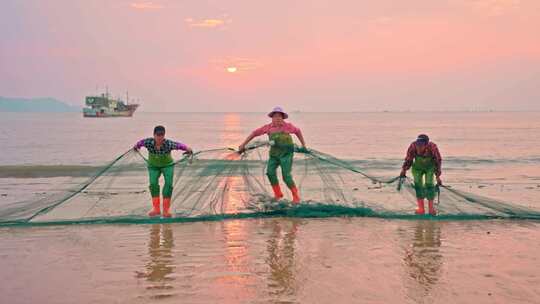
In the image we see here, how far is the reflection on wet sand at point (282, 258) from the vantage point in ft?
16.1

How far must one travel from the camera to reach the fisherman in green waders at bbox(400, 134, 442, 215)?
8.68 m

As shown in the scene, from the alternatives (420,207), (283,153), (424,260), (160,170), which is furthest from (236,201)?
(424,260)

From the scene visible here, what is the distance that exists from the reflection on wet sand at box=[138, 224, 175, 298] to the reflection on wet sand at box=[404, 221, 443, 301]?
2210 millimetres

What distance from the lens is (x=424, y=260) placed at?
5.91 m

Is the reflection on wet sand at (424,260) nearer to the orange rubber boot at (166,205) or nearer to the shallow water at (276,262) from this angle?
the shallow water at (276,262)

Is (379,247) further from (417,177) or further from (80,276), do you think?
(80,276)

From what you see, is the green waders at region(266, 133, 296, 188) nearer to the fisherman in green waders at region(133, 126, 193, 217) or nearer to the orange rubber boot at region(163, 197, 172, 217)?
the fisherman in green waders at region(133, 126, 193, 217)

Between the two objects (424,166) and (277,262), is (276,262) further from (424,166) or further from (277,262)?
(424,166)

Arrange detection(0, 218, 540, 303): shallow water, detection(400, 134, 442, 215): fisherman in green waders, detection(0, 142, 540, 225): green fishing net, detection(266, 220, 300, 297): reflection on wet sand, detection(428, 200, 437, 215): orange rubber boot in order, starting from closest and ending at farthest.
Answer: detection(0, 218, 540, 303): shallow water → detection(266, 220, 300, 297): reflection on wet sand → detection(0, 142, 540, 225): green fishing net → detection(428, 200, 437, 215): orange rubber boot → detection(400, 134, 442, 215): fisherman in green waders

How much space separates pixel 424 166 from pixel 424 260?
123 inches

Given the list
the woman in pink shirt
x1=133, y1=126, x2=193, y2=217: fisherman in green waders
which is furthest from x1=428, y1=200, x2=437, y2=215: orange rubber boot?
x1=133, y1=126, x2=193, y2=217: fisherman in green waders

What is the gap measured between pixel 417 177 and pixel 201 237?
3.81 m

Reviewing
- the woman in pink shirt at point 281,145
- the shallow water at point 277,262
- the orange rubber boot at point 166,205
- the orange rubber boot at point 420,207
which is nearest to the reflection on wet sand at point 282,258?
the shallow water at point 277,262

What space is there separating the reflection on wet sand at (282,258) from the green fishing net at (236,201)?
0.88 meters
